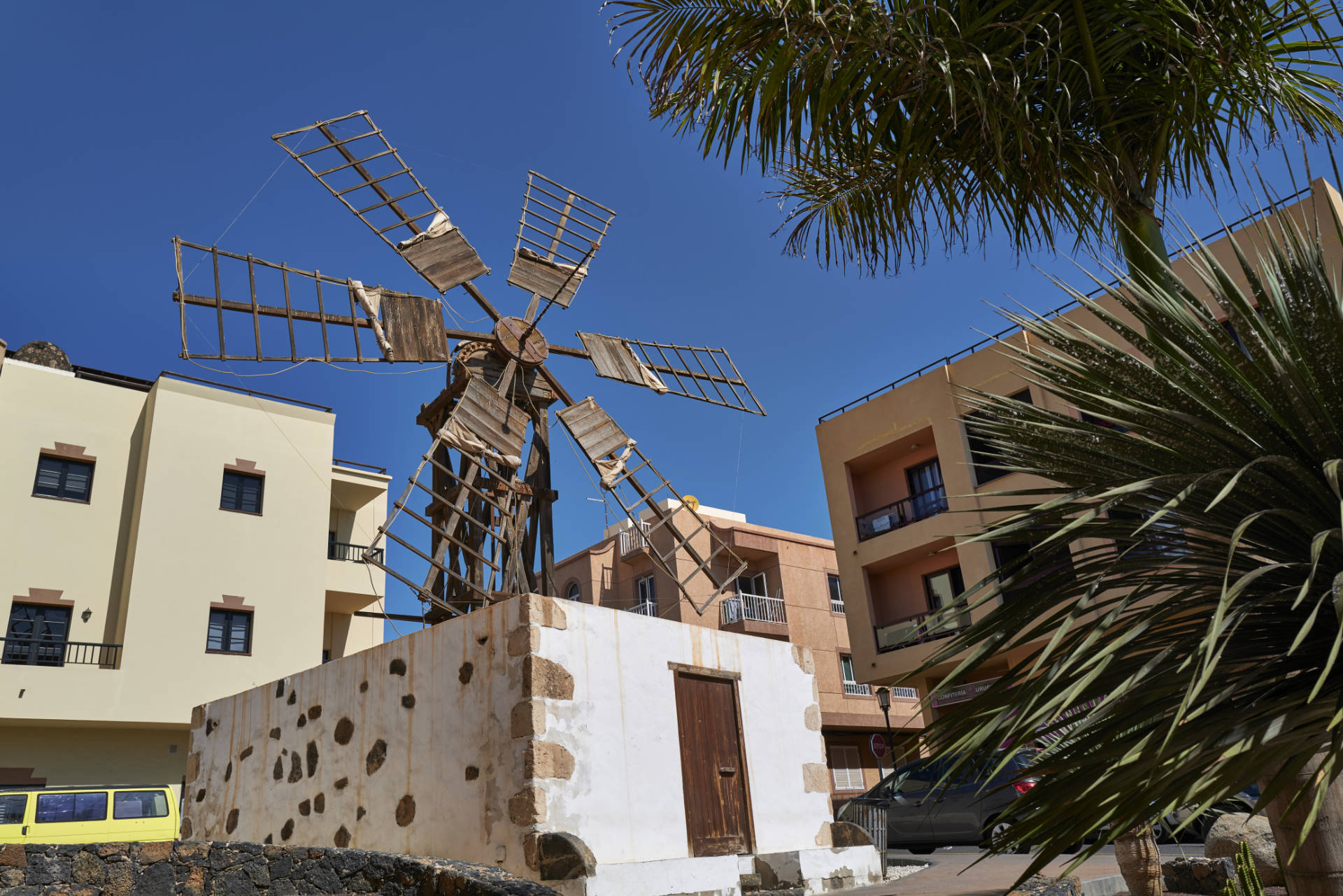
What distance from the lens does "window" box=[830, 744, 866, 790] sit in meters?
29.9

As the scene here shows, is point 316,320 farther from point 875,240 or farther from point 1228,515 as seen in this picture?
point 1228,515

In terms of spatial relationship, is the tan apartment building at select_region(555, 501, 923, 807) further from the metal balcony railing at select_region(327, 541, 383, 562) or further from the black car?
the black car

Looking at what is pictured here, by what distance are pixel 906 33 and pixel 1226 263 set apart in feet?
53.1

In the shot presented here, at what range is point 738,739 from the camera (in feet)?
33.2

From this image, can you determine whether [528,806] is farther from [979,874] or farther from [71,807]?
[71,807]

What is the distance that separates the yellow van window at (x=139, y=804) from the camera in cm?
1380

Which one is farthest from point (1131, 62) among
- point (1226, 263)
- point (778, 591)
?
point (778, 591)

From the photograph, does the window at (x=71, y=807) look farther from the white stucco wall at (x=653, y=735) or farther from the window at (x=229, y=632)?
the white stucco wall at (x=653, y=735)

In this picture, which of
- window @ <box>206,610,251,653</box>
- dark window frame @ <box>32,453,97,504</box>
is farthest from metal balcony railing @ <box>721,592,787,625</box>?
dark window frame @ <box>32,453,97,504</box>

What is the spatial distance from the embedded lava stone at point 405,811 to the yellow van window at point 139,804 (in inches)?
277

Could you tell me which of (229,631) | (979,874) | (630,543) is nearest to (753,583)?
(630,543)

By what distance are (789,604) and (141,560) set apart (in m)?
18.7

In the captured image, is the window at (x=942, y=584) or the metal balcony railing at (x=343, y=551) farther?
the metal balcony railing at (x=343, y=551)

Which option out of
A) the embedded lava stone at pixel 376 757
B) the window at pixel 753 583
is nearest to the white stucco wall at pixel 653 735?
the embedded lava stone at pixel 376 757
